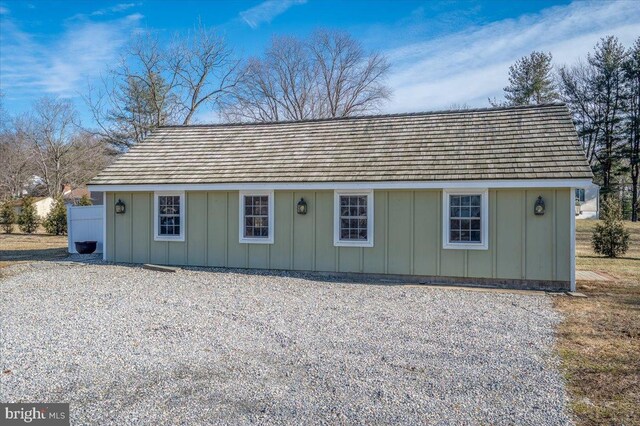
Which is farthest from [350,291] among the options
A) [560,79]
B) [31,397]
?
[560,79]

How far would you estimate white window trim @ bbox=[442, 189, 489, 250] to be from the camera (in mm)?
9484

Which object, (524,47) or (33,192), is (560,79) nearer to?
(524,47)

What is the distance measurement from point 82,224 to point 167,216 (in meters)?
4.58

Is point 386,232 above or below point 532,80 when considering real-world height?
below

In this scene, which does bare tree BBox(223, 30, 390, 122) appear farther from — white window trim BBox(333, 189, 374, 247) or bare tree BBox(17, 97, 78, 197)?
white window trim BBox(333, 189, 374, 247)

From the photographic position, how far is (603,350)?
16.8 feet

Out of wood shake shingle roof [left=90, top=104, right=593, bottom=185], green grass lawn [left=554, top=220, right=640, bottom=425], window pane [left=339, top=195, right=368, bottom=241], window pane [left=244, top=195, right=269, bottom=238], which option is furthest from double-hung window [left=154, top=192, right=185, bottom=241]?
green grass lawn [left=554, top=220, right=640, bottom=425]

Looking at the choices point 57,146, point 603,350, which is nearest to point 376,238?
point 603,350

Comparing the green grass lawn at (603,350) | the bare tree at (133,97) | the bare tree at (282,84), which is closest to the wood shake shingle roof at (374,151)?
the green grass lawn at (603,350)

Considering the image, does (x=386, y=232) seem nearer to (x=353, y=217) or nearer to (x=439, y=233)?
(x=353, y=217)

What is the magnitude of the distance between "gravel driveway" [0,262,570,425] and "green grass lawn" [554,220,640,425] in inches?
7.7

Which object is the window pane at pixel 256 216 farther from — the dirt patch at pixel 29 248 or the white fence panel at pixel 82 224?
the dirt patch at pixel 29 248

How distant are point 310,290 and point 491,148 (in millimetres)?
5254

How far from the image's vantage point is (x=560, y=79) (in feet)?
111
